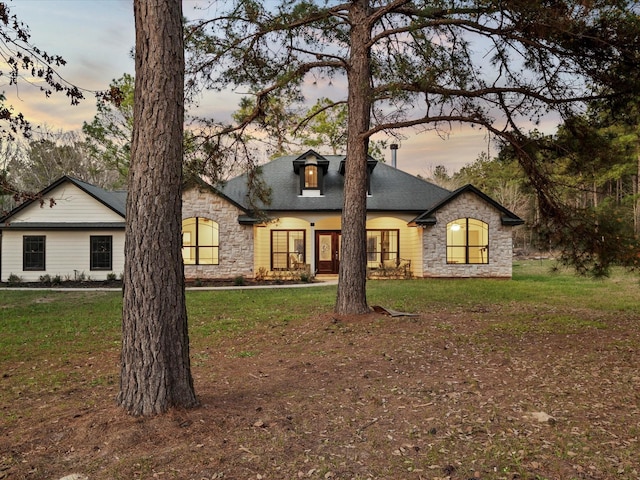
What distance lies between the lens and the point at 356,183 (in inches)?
326

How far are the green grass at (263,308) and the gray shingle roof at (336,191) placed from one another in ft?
14.9

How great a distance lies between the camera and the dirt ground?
116 inches

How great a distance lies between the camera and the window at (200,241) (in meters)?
18.6

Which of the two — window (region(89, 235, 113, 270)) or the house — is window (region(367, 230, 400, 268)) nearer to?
the house

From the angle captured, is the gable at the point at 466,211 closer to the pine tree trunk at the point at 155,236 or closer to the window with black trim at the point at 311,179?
the window with black trim at the point at 311,179

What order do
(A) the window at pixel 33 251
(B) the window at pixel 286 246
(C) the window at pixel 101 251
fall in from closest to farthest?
(A) the window at pixel 33 251 → (C) the window at pixel 101 251 → (B) the window at pixel 286 246

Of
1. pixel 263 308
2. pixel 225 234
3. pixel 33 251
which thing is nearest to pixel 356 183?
pixel 263 308

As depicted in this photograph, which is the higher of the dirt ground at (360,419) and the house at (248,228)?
the house at (248,228)

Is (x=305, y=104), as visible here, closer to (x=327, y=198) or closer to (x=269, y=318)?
(x=269, y=318)

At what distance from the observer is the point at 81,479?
9.13ft

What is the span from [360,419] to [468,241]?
54.0ft

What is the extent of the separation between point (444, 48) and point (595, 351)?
6.01 meters

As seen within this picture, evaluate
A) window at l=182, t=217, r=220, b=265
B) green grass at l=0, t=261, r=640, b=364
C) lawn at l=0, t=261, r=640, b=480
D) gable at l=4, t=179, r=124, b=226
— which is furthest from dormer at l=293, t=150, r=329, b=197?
lawn at l=0, t=261, r=640, b=480

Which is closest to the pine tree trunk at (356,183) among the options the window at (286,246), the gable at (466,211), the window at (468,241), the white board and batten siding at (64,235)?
the gable at (466,211)
